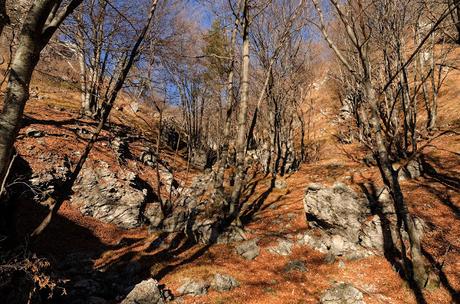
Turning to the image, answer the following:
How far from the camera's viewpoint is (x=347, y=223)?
12.7 m

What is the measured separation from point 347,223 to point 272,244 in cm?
323

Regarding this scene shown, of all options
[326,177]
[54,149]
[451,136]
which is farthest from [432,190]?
[54,149]

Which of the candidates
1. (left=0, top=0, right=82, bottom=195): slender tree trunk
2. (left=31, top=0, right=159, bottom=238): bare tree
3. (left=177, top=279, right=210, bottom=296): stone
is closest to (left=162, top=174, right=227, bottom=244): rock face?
(left=177, top=279, right=210, bottom=296): stone

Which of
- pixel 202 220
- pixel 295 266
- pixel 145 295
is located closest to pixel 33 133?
pixel 202 220

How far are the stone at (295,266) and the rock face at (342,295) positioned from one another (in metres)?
1.59

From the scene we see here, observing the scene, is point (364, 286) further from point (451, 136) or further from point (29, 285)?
point (451, 136)

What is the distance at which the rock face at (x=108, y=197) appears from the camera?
1573 cm

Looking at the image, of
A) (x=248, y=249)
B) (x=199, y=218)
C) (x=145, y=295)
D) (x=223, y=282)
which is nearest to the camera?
(x=145, y=295)

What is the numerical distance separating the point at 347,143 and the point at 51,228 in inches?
1007

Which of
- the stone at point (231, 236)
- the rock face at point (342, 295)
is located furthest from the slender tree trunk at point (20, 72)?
the stone at point (231, 236)

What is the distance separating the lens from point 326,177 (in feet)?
68.1

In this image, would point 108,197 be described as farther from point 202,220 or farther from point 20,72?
point 20,72

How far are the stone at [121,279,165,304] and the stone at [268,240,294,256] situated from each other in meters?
5.03

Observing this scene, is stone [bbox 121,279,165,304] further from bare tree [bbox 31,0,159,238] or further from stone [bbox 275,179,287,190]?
stone [bbox 275,179,287,190]
